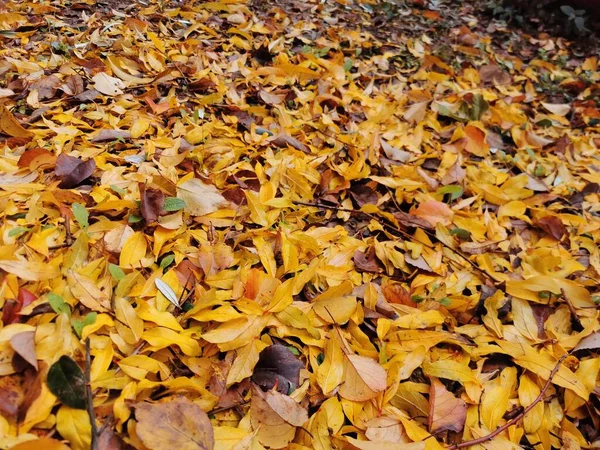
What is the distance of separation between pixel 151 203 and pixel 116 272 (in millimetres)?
187

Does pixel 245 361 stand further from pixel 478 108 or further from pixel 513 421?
pixel 478 108

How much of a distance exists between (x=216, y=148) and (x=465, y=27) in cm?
200

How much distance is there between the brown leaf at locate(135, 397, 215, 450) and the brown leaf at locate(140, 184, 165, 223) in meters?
0.41

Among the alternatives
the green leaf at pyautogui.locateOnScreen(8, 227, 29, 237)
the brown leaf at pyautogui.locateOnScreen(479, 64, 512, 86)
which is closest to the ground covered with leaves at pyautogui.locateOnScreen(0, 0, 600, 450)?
the green leaf at pyautogui.locateOnScreen(8, 227, 29, 237)

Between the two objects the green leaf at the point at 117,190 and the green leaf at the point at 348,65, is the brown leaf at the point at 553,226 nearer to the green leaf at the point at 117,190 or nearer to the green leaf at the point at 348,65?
the green leaf at the point at 348,65

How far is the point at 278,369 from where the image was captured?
2.68ft

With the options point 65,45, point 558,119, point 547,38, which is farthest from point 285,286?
point 547,38

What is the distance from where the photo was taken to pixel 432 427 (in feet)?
2.66

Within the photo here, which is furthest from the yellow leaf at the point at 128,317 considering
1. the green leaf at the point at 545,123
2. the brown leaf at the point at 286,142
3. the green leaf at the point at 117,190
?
the green leaf at the point at 545,123

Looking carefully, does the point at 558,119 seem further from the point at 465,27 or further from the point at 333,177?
the point at 333,177

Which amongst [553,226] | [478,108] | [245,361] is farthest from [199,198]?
[478,108]

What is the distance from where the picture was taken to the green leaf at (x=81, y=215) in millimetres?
917

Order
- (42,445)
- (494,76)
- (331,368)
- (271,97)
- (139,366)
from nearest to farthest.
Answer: (42,445)
(139,366)
(331,368)
(271,97)
(494,76)

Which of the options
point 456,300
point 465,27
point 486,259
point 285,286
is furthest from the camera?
point 465,27
